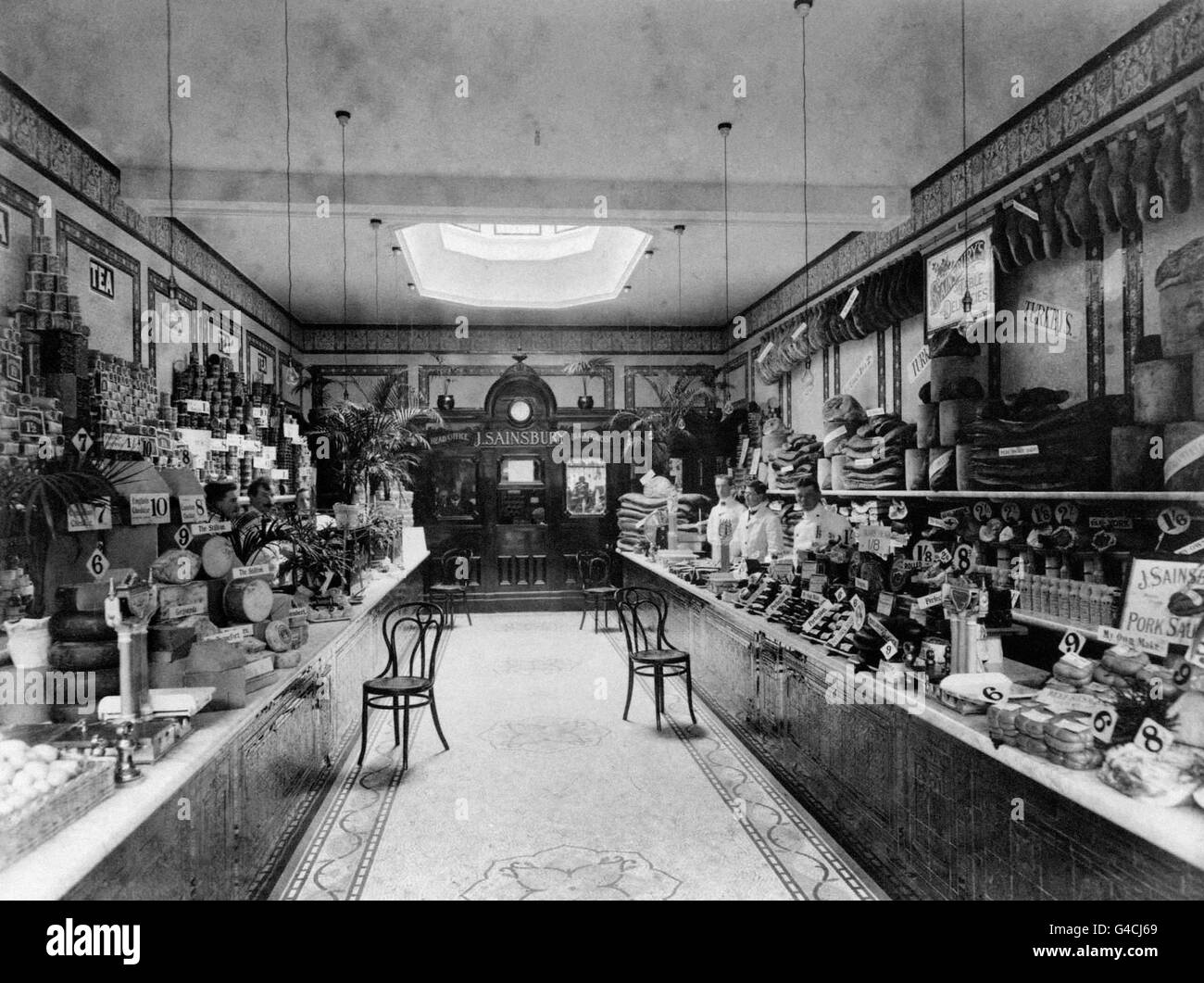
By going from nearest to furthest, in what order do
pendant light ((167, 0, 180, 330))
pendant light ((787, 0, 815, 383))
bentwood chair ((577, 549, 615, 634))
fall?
pendant light ((787, 0, 815, 383)) → pendant light ((167, 0, 180, 330)) → bentwood chair ((577, 549, 615, 634))

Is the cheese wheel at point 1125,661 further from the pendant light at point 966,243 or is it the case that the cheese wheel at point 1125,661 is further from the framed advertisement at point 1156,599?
the pendant light at point 966,243

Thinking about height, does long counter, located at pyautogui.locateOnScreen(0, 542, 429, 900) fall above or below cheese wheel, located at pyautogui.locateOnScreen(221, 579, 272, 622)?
below

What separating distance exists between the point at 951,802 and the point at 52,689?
298 cm

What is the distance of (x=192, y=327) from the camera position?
21.5 feet

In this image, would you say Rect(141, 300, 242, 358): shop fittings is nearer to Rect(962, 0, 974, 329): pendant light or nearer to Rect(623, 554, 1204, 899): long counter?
Rect(623, 554, 1204, 899): long counter

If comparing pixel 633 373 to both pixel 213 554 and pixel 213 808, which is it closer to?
pixel 213 554

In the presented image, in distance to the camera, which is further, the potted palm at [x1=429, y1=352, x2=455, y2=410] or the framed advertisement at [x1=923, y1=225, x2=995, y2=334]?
the potted palm at [x1=429, y1=352, x2=455, y2=410]

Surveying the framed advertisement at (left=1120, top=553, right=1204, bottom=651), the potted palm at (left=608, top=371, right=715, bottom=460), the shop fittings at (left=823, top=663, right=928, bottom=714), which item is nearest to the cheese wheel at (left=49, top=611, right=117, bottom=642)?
the shop fittings at (left=823, top=663, right=928, bottom=714)

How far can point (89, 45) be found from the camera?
3.67 metres

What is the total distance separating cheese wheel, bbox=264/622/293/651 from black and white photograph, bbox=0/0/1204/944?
3 cm

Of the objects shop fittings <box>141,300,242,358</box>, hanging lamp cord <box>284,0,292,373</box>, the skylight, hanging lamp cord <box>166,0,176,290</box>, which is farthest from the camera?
the skylight

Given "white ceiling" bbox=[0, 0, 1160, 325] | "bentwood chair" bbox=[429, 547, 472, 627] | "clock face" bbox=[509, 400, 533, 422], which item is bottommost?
"bentwood chair" bbox=[429, 547, 472, 627]

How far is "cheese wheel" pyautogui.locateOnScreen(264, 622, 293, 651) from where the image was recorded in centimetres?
342
